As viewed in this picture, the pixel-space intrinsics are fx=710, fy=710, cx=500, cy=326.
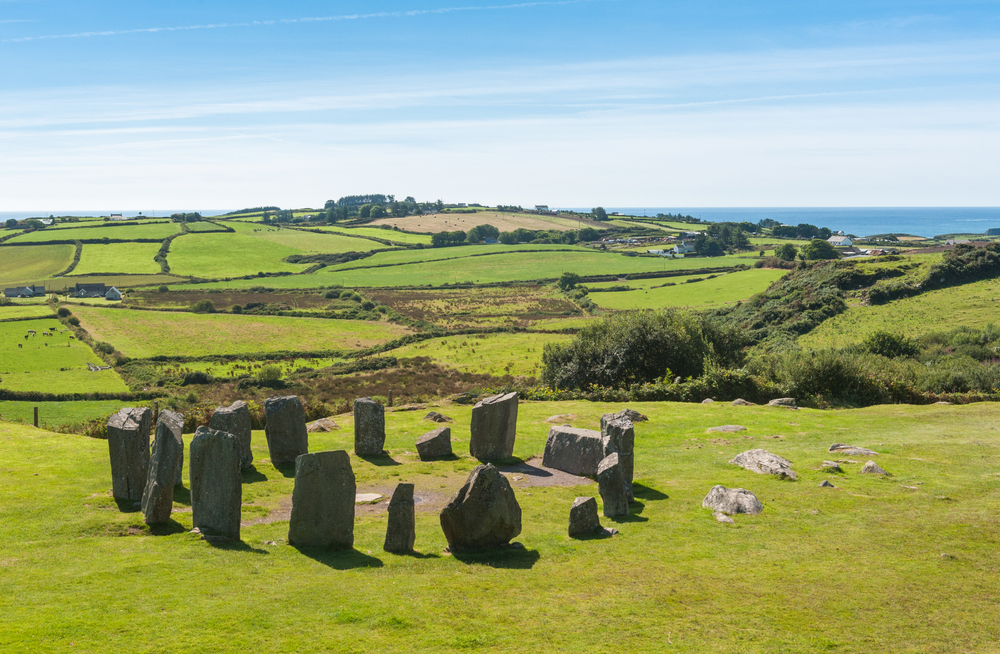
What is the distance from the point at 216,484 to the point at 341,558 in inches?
142

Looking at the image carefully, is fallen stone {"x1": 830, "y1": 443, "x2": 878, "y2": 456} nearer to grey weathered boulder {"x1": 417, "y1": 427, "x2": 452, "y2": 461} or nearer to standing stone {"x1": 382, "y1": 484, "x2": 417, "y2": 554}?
grey weathered boulder {"x1": 417, "y1": 427, "x2": 452, "y2": 461}

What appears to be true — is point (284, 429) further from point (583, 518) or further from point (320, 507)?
point (583, 518)

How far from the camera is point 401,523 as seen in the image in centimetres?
1587

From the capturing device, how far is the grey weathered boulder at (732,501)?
59.4ft

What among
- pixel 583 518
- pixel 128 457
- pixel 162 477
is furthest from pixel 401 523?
pixel 128 457

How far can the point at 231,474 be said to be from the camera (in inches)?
646

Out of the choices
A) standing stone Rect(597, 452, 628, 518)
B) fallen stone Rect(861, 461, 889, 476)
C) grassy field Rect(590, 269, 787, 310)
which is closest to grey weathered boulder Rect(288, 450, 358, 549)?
standing stone Rect(597, 452, 628, 518)

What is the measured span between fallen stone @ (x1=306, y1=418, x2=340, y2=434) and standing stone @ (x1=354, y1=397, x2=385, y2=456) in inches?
182

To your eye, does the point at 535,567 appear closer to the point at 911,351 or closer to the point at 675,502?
the point at 675,502

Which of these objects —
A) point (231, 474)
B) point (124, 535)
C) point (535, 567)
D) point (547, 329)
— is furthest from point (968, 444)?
point (547, 329)

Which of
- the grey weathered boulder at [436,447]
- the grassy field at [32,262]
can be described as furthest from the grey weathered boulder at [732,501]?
the grassy field at [32,262]

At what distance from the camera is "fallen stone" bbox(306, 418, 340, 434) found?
29.9 metres

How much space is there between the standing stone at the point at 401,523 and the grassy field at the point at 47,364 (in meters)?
56.1

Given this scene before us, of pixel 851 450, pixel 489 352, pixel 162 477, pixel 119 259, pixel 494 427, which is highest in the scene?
pixel 119 259
